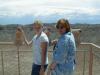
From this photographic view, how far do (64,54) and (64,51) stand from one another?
0.04m

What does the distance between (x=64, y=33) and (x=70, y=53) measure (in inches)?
10.0

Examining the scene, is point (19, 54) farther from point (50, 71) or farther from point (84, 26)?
point (84, 26)

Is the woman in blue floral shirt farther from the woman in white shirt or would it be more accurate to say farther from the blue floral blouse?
the woman in white shirt

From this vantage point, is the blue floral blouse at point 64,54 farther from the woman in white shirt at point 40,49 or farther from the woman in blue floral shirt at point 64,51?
the woman in white shirt at point 40,49

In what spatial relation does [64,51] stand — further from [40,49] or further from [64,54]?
[40,49]

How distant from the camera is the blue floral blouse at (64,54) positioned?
13.8 ft

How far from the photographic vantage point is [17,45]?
611cm

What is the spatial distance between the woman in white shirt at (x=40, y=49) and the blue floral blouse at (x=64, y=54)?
62cm

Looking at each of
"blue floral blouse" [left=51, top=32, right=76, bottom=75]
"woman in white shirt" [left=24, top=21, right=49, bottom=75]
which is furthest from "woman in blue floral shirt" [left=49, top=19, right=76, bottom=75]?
"woman in white shirt" [left=24, top=21, right=49, bottom=75]

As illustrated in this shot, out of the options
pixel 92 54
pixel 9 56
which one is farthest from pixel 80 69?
pixel 9 56

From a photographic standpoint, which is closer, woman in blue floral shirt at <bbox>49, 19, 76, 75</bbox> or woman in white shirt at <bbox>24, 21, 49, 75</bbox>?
woman in blue floral shirt at <bbox>49, 19, 76, 75</bbox>

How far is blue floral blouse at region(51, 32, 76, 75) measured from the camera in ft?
13.8

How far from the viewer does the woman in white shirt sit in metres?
4.96

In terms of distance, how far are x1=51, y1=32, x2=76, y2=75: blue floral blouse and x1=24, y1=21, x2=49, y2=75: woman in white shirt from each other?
0.62 meters
